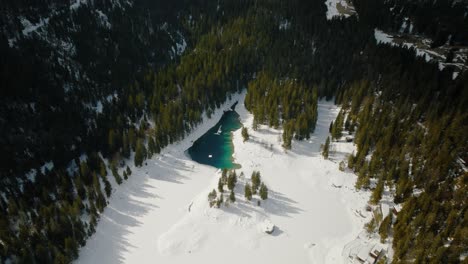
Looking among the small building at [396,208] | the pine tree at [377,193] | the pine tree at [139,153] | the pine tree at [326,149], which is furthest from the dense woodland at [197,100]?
the pine tree at [326,149]

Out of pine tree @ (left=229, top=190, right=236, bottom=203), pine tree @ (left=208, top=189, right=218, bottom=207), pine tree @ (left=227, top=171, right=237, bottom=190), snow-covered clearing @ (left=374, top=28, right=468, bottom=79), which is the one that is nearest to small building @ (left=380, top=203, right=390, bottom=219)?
pine tree @ (left=229, top=190, right=236, bottom=203)

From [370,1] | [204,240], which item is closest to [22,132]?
[204,240]

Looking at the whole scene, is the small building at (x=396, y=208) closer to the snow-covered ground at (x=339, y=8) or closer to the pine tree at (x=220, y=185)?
the pine tree at (x=220, y=185)

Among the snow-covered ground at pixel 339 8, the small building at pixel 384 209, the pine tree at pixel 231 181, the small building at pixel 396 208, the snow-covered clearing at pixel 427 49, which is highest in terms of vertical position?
the snow-covered ground at pixel 339 8

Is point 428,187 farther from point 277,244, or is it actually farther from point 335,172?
point 277,244

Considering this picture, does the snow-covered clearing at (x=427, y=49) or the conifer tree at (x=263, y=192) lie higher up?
the snow-covered clearing at (x=427, y=49)

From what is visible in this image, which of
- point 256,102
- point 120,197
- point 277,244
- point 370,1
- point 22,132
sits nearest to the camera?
point 277,244

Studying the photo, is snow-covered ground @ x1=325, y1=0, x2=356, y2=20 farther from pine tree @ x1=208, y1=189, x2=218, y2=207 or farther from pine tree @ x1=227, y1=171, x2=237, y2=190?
pine tree @ x1=208, y1=189, x2=218, y2=207
